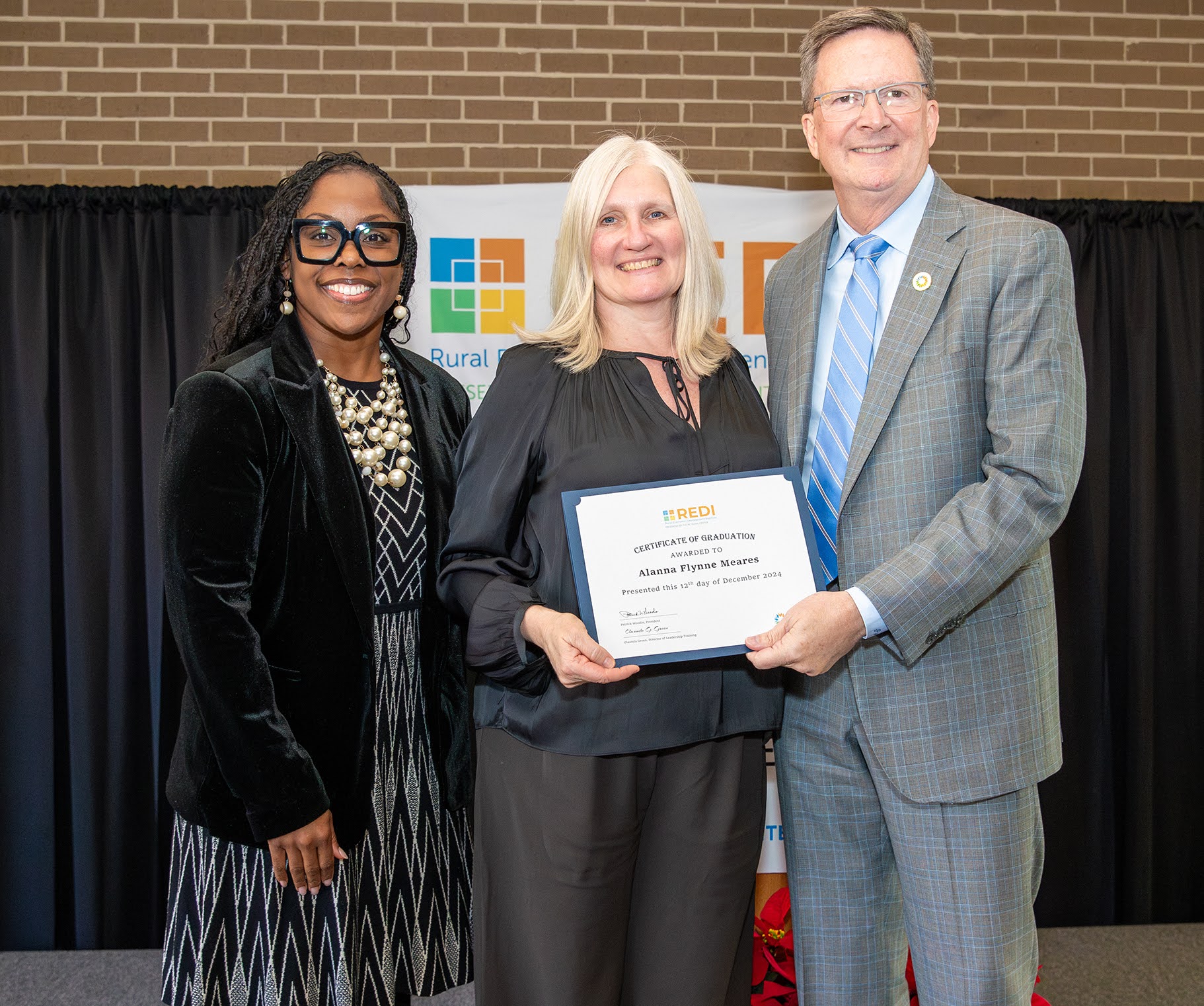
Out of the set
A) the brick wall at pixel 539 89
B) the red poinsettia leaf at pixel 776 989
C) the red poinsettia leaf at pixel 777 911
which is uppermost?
the brick wall at pixel 539 89

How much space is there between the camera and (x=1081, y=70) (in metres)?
Answer: 4.18

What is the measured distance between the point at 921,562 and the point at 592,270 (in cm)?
84

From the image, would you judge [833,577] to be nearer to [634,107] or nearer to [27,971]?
[634,107]

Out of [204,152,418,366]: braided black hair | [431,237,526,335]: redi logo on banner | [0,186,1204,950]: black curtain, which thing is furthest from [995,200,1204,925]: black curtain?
[204,152,418,366]: braided black hair

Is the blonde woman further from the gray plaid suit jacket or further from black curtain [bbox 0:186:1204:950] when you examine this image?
black curtain [bbox 0:186:1204:950]

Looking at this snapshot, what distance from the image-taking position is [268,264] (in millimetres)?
2033

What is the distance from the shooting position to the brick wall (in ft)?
12.9

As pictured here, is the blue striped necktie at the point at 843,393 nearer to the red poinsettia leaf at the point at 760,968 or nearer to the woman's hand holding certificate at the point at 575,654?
the woman's hand holding certificate at the point at 575,654

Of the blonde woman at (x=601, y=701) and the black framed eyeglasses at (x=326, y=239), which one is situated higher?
the black framed eyeglasses at (x=326, y=239)

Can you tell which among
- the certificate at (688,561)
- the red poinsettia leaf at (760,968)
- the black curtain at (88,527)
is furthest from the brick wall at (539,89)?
the red poinsettia leaf at (760,968)

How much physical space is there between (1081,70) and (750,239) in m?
1.74

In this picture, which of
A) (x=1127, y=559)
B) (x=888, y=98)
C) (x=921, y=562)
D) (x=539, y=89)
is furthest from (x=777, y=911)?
(x=539, y=89)

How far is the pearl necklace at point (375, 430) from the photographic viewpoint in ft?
6.47

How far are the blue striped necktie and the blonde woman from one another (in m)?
0.10
